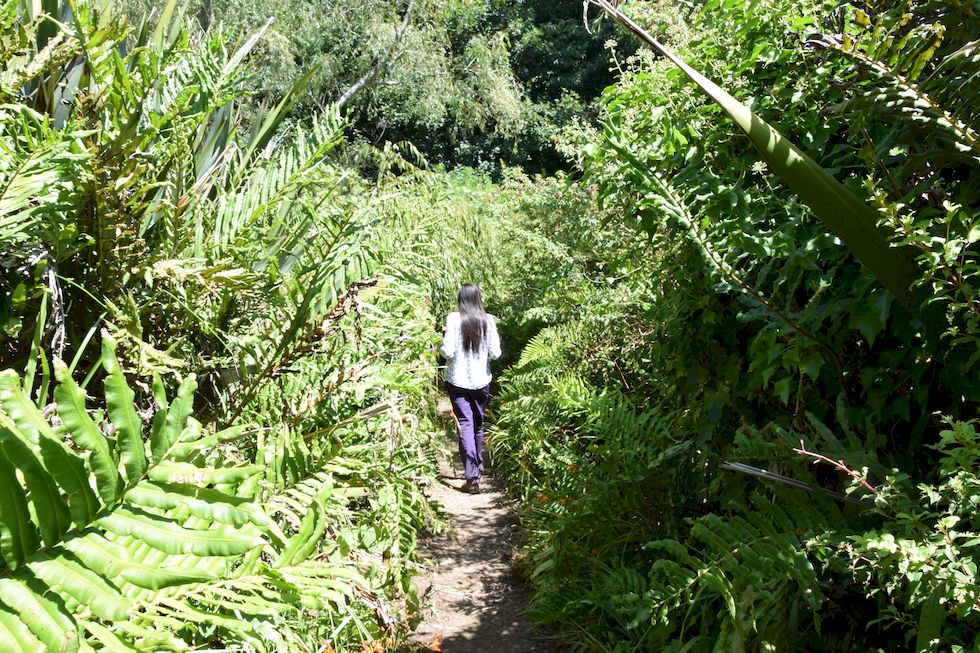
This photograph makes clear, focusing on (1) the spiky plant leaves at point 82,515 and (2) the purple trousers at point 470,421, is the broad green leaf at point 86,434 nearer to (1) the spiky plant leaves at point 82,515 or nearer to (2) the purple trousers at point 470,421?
(1) the spiky plant leaves at point 82,515

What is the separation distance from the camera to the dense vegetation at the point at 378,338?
0.98 meters

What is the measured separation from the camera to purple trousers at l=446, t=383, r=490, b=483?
21.6 feet

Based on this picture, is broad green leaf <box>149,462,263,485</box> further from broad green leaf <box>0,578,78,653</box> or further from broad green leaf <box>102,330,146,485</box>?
broad green leaf <box>0,578,78,653</box>

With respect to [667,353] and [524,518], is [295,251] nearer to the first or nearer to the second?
[667,353]

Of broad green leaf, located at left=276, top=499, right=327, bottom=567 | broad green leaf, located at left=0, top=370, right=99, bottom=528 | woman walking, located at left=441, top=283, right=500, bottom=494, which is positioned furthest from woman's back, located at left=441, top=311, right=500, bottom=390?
broad green leaf, located at left=0, top=370, right=99, bottom=528

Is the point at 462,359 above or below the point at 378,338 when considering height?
below

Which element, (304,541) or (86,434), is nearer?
(86,434)

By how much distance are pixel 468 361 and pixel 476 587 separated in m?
2.11

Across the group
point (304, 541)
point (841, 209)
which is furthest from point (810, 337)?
point (304, 541)

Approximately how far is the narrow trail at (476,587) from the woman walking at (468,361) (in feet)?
1.64

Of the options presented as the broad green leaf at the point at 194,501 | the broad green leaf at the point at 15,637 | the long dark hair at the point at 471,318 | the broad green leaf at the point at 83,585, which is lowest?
the long dark hair at the point at 471,318

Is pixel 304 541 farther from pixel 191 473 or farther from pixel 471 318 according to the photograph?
pixel 471 318

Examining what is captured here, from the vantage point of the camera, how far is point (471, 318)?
6.61m

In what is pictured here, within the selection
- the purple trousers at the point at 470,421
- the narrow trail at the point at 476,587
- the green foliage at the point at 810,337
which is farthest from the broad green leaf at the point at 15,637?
the purple trousers at the point at 470,421
